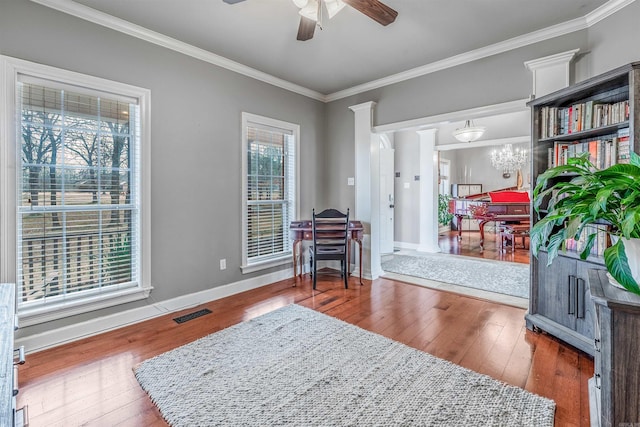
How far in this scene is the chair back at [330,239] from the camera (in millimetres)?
3799

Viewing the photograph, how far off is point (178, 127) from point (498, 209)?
18.7 ft

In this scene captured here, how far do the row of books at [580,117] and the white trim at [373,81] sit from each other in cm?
81

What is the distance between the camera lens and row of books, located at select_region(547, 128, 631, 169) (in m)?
2.04

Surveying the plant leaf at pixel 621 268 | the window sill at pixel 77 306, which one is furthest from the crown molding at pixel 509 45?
the window sill at pixel 77 306

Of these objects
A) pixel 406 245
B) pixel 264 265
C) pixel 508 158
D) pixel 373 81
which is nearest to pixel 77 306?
pixel 264 265

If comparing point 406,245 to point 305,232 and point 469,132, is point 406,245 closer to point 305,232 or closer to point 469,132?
point 469,132

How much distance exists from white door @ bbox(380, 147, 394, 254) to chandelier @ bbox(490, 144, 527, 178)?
4.81 m

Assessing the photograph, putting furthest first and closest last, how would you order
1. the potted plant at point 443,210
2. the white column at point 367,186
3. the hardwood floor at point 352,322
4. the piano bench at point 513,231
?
the potted plant at point 443,210 < the piano bench at point 513,231 < the white column at point 367,186 < the hardwood floor at point 352,322

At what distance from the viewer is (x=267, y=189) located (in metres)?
3.99

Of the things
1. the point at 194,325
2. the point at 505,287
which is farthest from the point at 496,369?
the point at 194,325

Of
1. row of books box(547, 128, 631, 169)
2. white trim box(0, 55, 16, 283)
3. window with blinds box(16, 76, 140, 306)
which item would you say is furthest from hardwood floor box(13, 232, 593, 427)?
row of books box(547, 128, 631, 169)

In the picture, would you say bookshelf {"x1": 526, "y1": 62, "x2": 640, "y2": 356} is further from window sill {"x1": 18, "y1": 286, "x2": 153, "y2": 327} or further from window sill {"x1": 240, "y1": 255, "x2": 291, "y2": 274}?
window sill {"x1": 18, "y1": 286, "x2": 153, "y2": 327}

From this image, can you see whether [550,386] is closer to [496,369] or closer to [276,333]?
[496,369]

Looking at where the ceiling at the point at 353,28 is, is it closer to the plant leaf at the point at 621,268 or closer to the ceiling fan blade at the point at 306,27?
the ceiling fan blade at the point at 306,27
